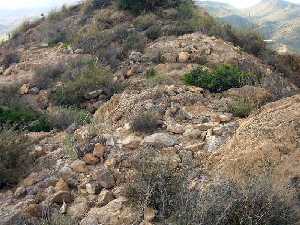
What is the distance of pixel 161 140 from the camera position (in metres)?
6.29

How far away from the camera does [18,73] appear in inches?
535

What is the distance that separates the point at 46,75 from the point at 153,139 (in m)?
6.55

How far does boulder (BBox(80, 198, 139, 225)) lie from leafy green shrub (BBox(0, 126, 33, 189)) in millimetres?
1611

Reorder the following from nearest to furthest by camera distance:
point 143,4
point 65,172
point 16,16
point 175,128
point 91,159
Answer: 1. point 65,172
2. point 91,159
3. point 175,128
4. point 143,4
5. point 16,16

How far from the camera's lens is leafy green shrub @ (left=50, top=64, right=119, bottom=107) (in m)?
10.3

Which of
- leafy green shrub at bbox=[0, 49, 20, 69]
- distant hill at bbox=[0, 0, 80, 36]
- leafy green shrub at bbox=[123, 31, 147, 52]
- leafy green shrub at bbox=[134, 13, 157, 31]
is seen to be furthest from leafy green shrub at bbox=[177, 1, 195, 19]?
distant hill at bbox=[0, 0, 80, 36]

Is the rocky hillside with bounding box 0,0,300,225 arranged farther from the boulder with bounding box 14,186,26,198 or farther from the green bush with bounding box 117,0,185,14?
the green bush with bounding box 117,0,185,14

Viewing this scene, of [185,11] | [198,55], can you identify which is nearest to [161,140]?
[198,55]

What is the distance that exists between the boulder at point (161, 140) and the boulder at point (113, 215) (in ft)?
4.37

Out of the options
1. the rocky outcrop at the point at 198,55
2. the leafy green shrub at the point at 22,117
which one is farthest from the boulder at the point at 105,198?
the rocky outcrop at the point at 198,55

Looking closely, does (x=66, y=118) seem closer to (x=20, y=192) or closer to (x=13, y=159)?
(x=13, y=159)

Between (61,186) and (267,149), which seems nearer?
(267,149)

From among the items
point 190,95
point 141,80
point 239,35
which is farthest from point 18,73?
point 190,95

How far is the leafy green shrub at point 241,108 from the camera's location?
7.00 meters
